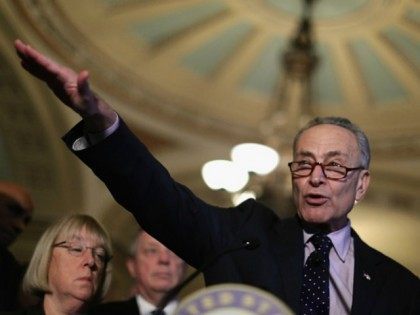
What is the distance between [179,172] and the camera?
31.8 ft

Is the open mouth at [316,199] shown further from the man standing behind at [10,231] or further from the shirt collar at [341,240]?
the man standing behind at [10,231]

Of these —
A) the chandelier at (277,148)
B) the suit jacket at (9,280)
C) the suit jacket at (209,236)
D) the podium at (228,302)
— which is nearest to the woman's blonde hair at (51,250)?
the suit jacket at (9,280)

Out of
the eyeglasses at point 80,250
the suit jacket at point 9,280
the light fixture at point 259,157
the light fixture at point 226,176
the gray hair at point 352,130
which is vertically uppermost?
the light fixture at point 259,157

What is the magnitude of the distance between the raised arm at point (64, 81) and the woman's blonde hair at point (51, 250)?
2.39 ft

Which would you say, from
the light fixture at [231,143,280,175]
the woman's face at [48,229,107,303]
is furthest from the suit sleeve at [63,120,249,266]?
the light fixture at [231,143,280,175]

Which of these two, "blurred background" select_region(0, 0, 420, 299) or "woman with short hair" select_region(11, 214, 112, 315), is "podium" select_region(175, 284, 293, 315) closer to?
"woman with short hair" select_region(11, 214, 112, 315)

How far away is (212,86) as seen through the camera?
9.26 m

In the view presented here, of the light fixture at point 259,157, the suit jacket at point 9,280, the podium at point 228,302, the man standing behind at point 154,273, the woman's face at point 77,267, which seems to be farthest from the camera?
the light fixture at point 259,157

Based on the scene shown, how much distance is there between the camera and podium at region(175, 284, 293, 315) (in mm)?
1312

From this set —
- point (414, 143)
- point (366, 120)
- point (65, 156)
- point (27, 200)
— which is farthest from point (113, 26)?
point (27, 200)

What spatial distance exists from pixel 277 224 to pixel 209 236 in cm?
23

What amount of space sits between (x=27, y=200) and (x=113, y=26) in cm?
529

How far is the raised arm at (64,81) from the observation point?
1.62 meters

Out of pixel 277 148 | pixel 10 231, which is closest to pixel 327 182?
pixel 10 231
